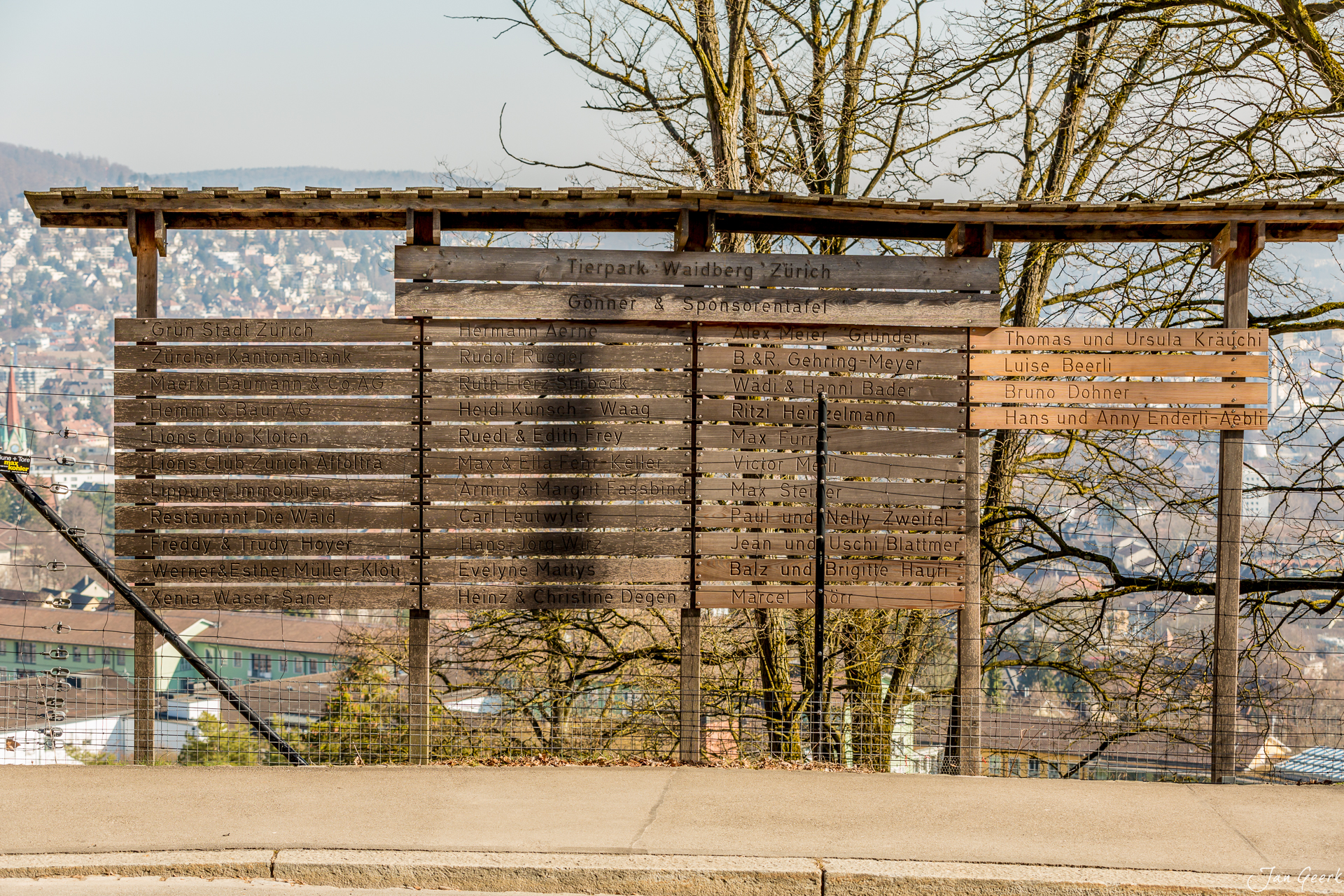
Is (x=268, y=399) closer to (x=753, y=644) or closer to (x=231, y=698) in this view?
(x=231, y=698)

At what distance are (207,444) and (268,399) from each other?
1.35ft

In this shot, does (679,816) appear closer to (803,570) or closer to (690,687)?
(690,687)

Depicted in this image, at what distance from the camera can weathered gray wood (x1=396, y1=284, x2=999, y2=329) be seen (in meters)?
5.48

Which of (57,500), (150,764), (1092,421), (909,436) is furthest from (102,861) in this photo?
(1092,421)

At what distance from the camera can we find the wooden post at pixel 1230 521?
567cm

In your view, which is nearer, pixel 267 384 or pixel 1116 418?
pixel 267 384

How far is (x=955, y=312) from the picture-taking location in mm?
5691

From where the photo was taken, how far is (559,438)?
5570 mm

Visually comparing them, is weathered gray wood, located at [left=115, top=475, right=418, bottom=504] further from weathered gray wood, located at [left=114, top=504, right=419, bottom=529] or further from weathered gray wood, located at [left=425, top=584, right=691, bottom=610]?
weathered gray wood, located at [left=425, top=584, right=691, bottom=610]

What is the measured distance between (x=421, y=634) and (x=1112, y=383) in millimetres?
4346

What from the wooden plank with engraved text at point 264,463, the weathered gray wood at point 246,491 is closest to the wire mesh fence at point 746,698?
the weathered gray wood at point 246,491

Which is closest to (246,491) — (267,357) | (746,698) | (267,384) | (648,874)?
(267,384)

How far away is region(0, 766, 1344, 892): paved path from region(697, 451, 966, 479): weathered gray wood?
5.56 feet

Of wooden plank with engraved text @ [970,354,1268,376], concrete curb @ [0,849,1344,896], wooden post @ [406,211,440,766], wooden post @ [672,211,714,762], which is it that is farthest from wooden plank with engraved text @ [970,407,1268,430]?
wooden post @ [406,211,440,766]
